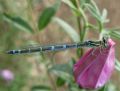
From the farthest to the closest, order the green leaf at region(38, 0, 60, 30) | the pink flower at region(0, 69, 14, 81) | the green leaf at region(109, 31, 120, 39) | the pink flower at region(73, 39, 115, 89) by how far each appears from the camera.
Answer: the pink flower at region(0, 69, 14, 81)
the green leaf at region(38, 0, 60, 30)
the green leaf at region(109, 31, 120, 39)
the pink flower at region(73, 39, 115, 89)

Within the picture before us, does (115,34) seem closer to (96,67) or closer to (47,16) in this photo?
(96,67)

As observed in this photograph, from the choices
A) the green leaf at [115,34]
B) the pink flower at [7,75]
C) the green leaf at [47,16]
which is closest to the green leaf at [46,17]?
the green leaf at [47,16]

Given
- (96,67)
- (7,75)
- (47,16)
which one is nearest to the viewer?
(96,67)

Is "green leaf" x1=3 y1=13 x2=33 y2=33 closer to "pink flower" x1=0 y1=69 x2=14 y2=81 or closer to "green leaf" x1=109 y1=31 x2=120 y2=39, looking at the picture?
"green leaf" x1=109 y1=31 x2=120 y2=39

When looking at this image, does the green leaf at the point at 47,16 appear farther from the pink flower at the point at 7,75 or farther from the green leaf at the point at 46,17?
the pink flower at the point at 7,75

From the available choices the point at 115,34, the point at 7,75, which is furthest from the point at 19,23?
the point at 7,75

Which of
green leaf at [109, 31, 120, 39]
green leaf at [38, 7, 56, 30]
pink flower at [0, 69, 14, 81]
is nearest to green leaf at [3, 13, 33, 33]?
green leaf at [38, 7, 56, 30]

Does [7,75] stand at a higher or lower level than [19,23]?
lower
